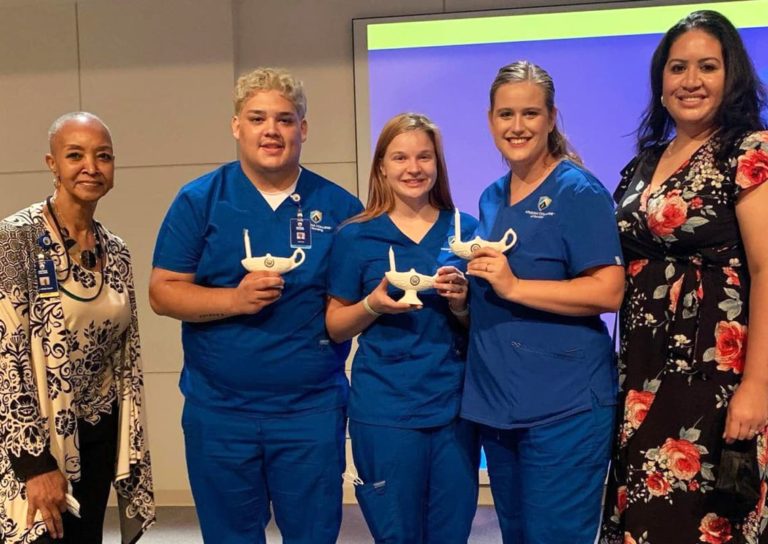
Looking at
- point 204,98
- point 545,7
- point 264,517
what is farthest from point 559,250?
point 204,98

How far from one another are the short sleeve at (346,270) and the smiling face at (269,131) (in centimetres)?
25

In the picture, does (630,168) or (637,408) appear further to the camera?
(630,168)

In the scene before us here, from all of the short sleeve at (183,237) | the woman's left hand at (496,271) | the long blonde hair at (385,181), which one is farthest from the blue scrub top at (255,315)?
the woman's left hand at (496,271)

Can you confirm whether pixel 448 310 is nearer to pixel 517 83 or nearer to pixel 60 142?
pixel 517 83

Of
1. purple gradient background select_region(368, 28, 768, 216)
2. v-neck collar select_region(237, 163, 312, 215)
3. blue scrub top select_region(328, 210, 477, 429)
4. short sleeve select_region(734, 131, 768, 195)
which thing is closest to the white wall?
purple gradient background select_region(368, 28, 768, 216)

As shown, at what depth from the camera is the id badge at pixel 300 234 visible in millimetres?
2006

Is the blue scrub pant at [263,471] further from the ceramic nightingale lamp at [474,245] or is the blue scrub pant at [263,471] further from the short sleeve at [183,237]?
the ceramic nightingale lamp at [474,245]

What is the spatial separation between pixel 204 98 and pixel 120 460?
2.11m

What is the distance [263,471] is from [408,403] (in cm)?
47

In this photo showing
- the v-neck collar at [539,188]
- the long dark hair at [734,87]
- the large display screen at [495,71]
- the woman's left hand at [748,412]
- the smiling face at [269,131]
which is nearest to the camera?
the woman's left hand at [748,412]

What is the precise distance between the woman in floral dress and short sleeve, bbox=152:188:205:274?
1144mm

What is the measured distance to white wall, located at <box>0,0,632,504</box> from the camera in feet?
11.9

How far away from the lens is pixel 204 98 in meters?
3.63

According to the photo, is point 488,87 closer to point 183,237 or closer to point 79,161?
point 183,237
